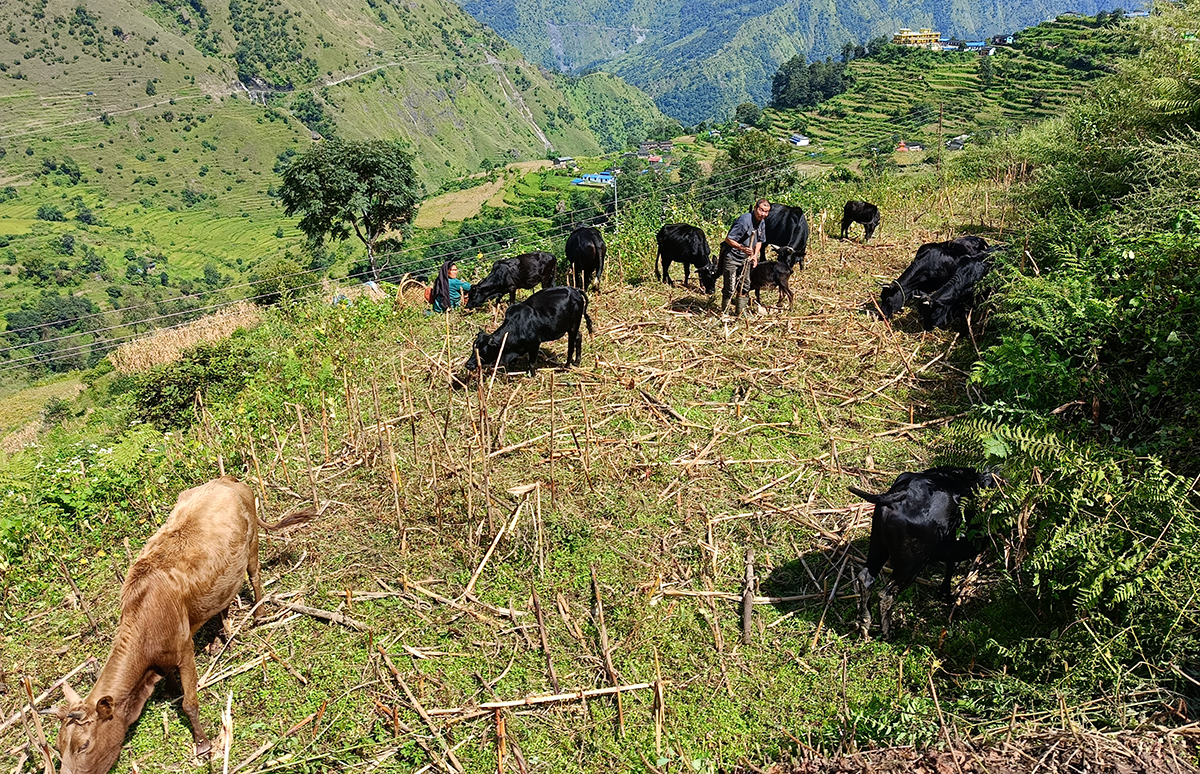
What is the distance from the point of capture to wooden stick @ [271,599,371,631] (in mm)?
5586

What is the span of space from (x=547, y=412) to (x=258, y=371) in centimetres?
558

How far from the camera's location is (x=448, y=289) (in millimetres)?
12695

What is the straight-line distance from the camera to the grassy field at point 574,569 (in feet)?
15.5

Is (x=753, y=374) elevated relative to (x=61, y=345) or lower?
elevated

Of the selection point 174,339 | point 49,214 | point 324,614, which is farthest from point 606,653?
point 49,214

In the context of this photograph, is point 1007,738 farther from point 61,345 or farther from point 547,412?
point 61,345

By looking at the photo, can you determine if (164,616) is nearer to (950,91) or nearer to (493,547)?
(493,547)

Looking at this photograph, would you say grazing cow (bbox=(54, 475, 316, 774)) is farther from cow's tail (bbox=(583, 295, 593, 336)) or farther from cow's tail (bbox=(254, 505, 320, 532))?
cow's tail (bbox=(583, 295, 593, 336))

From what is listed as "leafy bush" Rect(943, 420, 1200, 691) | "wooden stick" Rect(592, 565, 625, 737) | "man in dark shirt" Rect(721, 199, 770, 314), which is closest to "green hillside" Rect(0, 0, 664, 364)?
"man in dark shirt" Rect(721, 199, 770, 314)

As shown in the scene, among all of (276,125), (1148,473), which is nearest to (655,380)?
(1148,473)

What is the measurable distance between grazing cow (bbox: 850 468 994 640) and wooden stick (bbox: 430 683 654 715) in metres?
2.03

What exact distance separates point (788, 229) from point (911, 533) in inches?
352

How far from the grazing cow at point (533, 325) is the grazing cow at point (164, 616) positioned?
4395 millimetres

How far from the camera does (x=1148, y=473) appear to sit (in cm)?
454
